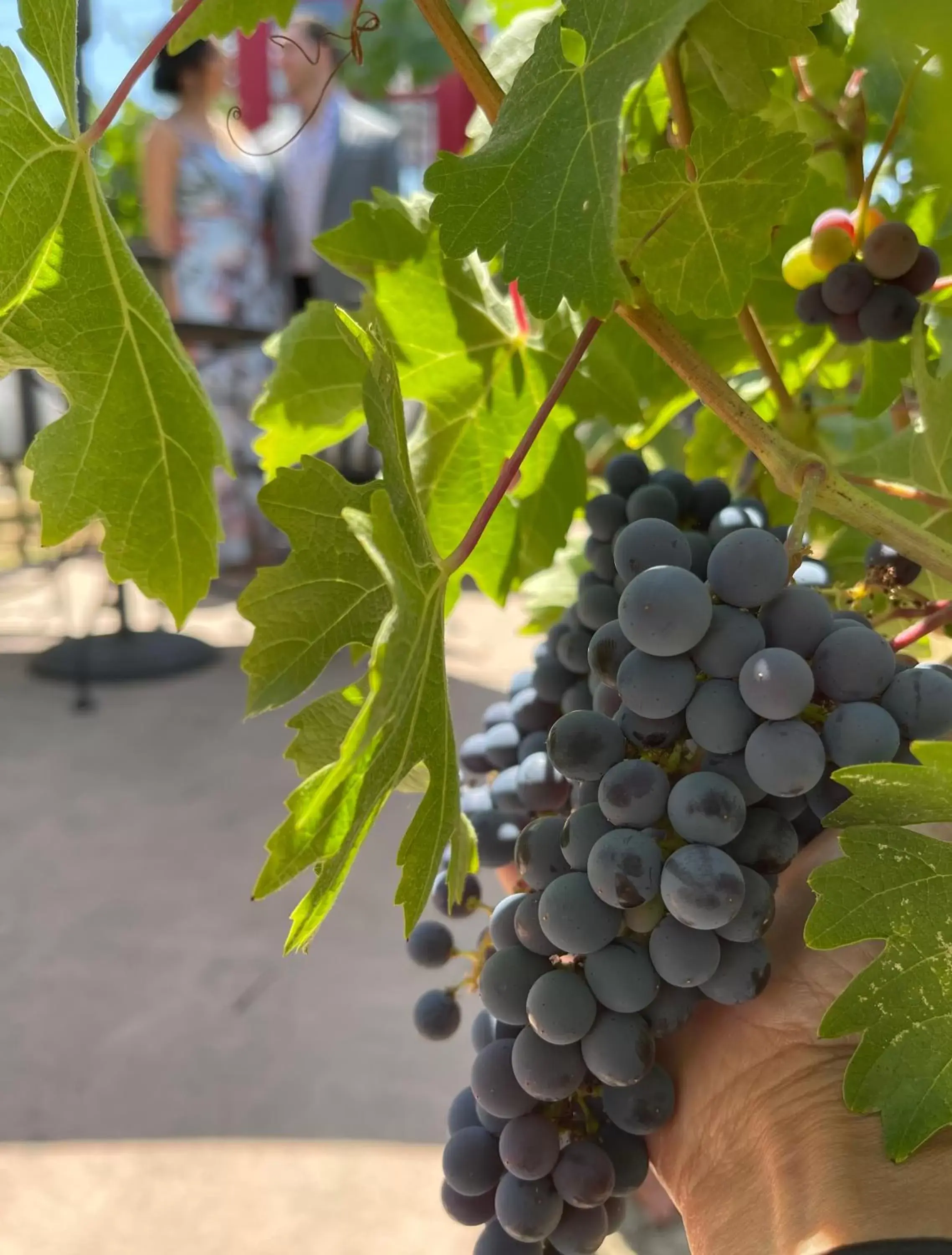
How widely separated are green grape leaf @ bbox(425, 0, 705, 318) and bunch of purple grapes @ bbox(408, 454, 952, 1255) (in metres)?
0.10

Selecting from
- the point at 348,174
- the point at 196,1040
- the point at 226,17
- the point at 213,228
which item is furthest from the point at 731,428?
the point at 348,174

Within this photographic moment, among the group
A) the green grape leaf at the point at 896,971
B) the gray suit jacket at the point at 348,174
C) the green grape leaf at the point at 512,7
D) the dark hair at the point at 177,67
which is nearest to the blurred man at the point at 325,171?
the gray suit jacket at the point at 348,174

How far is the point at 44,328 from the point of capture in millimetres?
434

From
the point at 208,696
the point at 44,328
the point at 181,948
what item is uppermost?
the point at 44,328

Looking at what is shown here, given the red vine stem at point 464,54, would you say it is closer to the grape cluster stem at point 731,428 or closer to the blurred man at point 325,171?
the grape cluster stem at point 731,428

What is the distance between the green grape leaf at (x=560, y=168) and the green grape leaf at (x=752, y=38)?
0.06m

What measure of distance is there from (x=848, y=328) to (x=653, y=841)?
29cm

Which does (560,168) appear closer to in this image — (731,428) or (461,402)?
(731,428)

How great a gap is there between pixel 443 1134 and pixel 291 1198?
18 cm

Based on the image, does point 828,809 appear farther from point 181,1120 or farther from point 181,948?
point 181,948

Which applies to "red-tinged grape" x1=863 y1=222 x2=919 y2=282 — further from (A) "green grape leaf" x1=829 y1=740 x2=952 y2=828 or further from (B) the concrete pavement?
(B) the concrete pavement

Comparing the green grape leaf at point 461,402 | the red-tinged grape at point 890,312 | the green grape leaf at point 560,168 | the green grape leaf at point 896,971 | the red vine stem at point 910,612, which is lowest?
the green grape leaf at point 896,971

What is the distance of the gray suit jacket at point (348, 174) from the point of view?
2.85 meters

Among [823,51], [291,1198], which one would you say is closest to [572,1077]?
[823,51]
